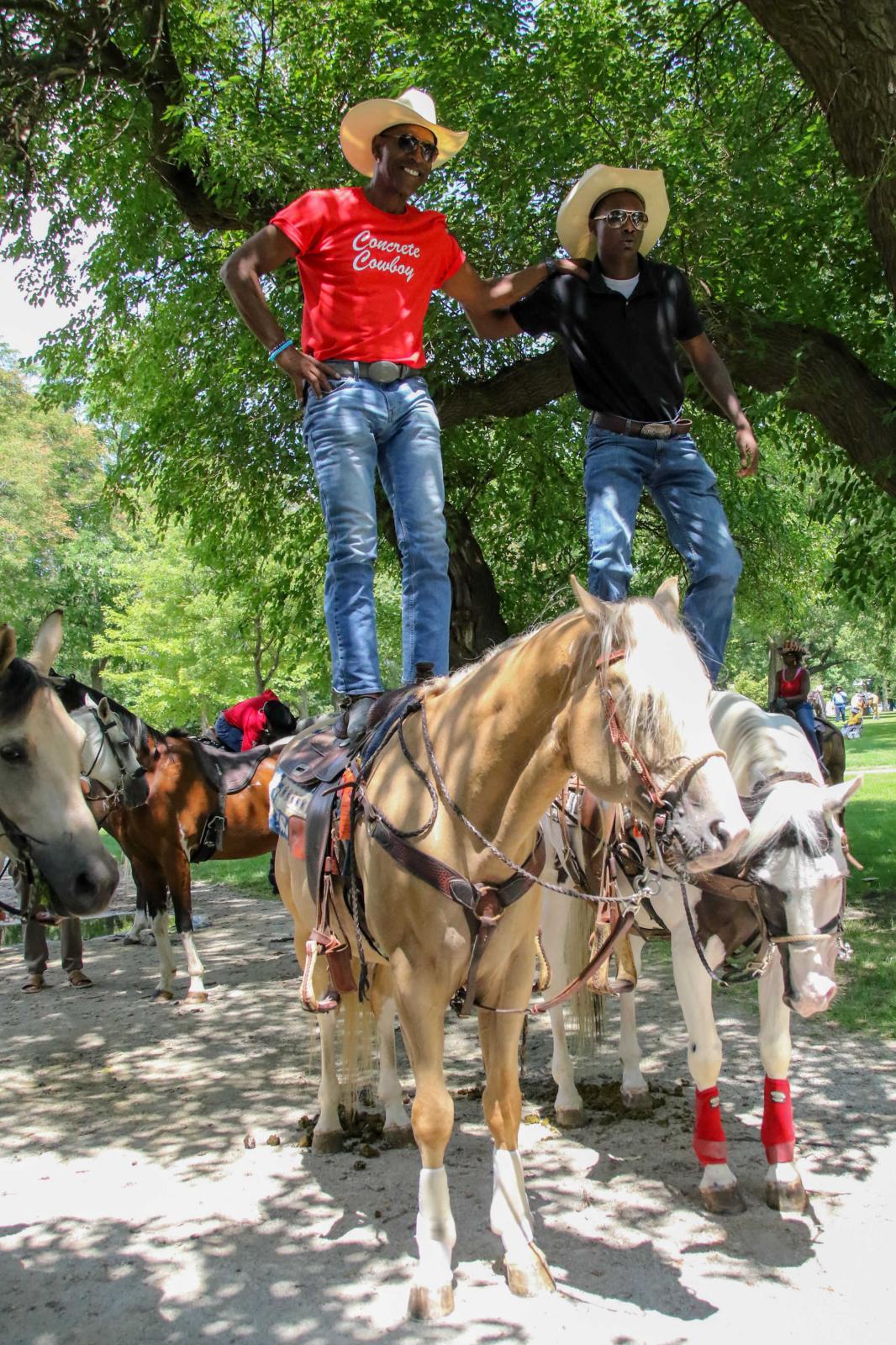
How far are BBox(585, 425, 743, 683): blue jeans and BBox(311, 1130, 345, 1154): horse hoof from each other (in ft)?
9.79

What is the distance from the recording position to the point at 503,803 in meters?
3.58

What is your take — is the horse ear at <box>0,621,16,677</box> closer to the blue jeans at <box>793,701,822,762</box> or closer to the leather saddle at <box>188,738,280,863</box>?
the leather saddle at <box>188,738,280,863</box>

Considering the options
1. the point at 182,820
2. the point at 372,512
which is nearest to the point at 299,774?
the point at 372,512

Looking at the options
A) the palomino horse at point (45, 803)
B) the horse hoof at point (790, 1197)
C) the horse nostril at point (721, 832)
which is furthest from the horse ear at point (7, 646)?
the horse hoof at point (790, 1197)

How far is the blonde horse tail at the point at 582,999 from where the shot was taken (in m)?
5.97

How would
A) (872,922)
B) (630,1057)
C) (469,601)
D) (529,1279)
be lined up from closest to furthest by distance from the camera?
(529,1279) < (630,1057) < (872,922) < (469,601)

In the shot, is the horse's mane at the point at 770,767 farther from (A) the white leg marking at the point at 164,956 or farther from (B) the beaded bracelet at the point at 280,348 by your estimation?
(A) the white leg marking at the point at 164,956

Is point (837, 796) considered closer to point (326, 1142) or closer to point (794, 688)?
point (326, 1142)

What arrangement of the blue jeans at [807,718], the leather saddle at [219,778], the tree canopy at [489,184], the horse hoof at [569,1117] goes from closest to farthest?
the horse hoof at [569,1117]
the tree canopy at [489,184]
the leather saddle at [219,778]
the blue jeans at [807,718]

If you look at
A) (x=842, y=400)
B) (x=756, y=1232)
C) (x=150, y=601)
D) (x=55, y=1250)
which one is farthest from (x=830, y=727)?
(x=150, y=601)

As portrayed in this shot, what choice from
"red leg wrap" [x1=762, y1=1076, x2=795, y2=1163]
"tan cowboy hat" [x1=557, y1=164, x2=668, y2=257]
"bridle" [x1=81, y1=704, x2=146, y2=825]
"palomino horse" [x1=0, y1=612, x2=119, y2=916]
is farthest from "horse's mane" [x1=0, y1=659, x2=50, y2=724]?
"bridle" [x1=81, y1=704, x2=146, y2=825]

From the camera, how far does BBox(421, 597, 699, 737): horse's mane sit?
2.98 m

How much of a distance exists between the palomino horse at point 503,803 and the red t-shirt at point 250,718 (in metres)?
7.82

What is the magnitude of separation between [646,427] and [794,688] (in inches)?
413
